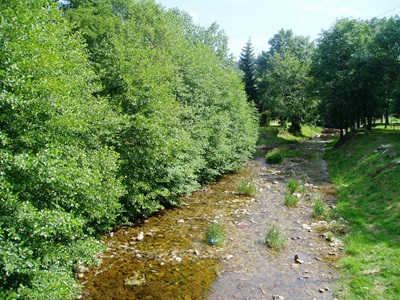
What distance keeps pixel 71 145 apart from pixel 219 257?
7.03 m

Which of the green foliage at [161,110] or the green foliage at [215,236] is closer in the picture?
the green foliage at [215,236]

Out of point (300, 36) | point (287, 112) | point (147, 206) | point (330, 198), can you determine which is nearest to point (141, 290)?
point (147, 206)

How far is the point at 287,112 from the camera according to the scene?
2048 inches

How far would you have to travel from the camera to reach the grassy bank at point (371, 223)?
9320 mm

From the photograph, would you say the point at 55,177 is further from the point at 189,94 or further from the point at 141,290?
the point at 189,94

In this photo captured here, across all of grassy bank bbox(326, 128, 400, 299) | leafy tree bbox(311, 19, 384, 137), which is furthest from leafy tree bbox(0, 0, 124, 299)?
leafy tree bbox(311, 19, 384, 137)

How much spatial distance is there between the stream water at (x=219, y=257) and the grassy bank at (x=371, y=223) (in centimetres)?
72

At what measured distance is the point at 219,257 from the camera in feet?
38.9

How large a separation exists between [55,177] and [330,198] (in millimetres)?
16840

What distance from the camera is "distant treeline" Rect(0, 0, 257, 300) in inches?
287

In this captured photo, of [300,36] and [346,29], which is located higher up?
[300,36]

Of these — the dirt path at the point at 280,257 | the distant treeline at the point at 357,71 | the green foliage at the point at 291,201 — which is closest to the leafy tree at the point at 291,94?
the distant treeline at the point at 357,71

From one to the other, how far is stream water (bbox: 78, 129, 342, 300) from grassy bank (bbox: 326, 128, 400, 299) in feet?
2.38

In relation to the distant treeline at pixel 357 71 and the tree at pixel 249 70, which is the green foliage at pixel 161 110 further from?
the tree at pixel 249 70
